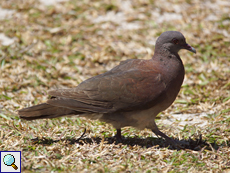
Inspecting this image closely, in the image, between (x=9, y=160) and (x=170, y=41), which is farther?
(x=170, y=41)

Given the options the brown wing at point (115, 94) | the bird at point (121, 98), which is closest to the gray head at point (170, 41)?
the bird at point (121, 98)

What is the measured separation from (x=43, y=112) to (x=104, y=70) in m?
2.79

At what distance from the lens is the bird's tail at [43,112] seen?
427 centimetres

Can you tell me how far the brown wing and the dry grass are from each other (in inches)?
21.6

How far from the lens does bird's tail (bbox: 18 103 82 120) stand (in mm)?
4266

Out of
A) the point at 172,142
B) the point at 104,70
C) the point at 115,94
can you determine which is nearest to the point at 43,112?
the point at 115,94

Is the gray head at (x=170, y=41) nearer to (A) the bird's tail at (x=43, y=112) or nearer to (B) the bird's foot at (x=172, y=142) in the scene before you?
(B) the bird's foot at (x=172, y=142)

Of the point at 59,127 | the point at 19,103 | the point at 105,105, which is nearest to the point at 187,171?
the point at 105,105

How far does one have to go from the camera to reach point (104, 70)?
6891 millimetres

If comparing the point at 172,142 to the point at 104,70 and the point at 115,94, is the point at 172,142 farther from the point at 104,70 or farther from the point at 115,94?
the point at 104,70

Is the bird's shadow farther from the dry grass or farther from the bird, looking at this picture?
the bird

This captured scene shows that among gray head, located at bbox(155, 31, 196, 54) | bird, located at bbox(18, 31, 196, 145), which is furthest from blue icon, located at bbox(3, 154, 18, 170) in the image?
gray head, located at bbox(155, 31, 196, 54)

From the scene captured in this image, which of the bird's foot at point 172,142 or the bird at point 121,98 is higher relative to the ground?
the bird at point 121,98

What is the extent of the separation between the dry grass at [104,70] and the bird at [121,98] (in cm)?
40
